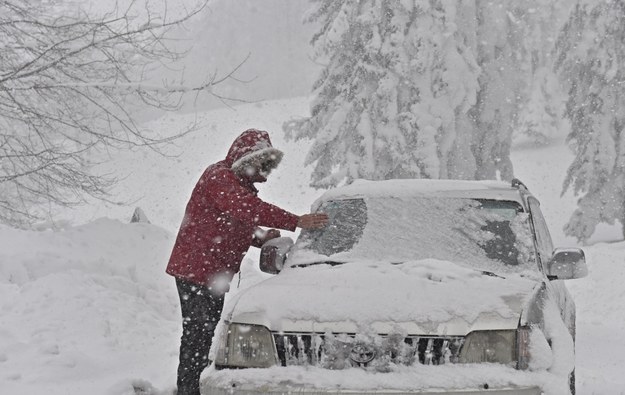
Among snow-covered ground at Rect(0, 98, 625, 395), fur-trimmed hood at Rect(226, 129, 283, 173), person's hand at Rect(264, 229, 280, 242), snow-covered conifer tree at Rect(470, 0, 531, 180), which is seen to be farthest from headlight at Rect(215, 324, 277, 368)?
snow-covered conifer tree at Rect(470, 0, 531, 180)

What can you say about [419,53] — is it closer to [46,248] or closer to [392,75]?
[392,75]

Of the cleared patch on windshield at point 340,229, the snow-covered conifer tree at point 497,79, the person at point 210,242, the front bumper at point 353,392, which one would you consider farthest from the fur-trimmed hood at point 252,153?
the snow-covered conifer tree at point 497,79

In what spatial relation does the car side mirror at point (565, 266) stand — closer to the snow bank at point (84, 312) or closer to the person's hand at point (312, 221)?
the person's hand at point (312, 221)

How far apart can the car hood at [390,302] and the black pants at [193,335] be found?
0.83 meters

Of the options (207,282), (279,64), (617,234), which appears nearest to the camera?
(207,282)

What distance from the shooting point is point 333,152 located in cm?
1930

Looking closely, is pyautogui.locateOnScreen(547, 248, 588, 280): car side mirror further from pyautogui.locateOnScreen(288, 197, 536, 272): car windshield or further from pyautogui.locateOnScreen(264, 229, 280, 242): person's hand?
pyautogui.locateOnScreen(264, 229, 280, 242): person's hand

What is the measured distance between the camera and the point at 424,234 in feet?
15.9

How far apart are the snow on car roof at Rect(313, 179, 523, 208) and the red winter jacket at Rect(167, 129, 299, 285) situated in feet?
2.34

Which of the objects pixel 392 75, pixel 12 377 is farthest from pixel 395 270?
pixel 392 75

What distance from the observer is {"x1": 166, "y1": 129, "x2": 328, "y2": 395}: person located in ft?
16.0

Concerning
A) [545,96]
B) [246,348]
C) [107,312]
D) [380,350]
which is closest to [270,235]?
[246,348]

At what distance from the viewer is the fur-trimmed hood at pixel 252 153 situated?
16.1 feet

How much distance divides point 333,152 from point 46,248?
1017 cm
